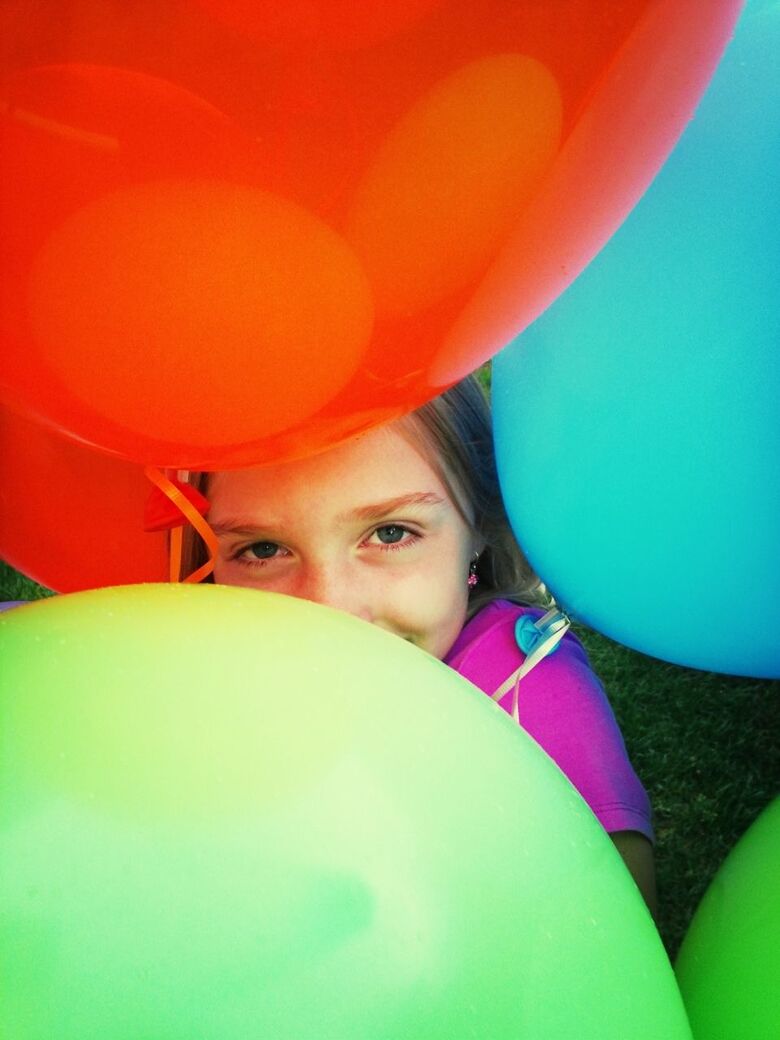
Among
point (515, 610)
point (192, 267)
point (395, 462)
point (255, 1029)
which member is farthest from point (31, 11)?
Result: point (515, 610)

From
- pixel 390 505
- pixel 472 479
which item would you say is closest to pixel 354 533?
pixel 390 505

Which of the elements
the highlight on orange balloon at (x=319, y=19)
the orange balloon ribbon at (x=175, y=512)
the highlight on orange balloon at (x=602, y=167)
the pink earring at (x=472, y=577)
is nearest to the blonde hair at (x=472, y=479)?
the pink earring at (x=472, y=577)

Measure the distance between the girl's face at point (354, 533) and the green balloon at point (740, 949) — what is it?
1.41 ft

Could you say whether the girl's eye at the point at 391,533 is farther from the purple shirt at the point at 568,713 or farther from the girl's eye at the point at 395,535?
the purple shirt at the point at 568,713

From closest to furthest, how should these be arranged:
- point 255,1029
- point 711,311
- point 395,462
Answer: point 255,1029 → point 711,311 → point 395,462

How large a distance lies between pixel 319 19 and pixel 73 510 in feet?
2.37

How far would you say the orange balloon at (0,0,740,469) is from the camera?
0.56 metres

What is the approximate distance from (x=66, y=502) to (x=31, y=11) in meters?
0.67

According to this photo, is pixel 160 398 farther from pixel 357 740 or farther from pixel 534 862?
pixel 534 862

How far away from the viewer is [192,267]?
65cm

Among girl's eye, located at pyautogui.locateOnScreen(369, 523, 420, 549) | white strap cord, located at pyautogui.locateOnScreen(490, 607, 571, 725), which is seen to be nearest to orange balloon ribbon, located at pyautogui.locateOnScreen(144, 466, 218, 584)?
girl's eye, located at pyautogui.locateOnScreen(369, 523, 420, 549)

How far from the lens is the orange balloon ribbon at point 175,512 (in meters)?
0.90

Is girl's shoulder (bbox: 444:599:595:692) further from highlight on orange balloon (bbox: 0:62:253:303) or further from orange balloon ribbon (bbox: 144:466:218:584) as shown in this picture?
highlight on orange balloon (bbox: 0:62:253:303)

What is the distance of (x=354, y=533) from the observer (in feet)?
3.74
